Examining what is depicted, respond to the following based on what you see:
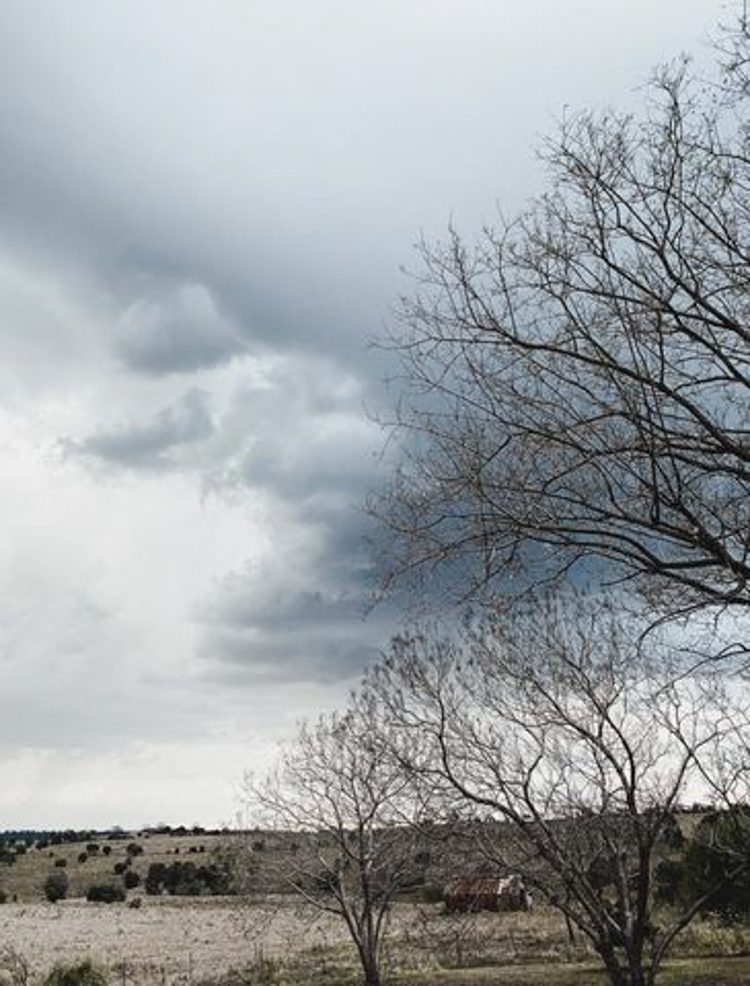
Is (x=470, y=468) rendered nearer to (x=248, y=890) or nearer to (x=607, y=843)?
(x=607, y=843)

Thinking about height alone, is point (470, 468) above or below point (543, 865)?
above

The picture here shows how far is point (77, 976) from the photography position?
72.6 feet

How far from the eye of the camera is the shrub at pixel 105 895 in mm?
59469

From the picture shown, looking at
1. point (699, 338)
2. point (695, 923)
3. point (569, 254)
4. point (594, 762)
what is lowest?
point (695, 923)

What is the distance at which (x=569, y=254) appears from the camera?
251 inches

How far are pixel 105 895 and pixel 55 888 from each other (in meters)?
4.06

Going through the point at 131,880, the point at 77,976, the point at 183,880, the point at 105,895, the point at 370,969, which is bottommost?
the point at 370,969

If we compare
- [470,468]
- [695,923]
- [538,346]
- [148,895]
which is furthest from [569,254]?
[148,895]

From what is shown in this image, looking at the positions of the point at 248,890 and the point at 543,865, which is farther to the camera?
the point at 248,890

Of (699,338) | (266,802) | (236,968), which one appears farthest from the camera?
(236,968)

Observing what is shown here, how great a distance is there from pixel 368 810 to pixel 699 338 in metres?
20.8

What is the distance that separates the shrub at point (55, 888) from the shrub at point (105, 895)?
6.76ft

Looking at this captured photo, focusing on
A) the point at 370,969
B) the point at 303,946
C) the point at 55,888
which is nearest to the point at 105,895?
the point at 55,888

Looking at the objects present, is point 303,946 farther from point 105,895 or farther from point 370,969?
point 105,895
